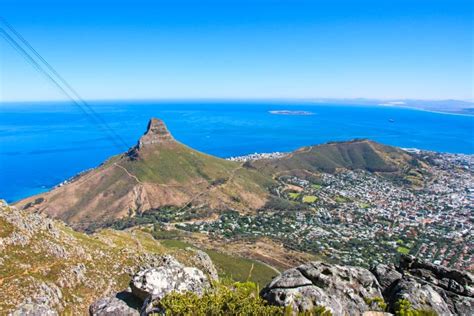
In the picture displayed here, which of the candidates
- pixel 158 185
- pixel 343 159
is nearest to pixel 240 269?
pixel 158 185

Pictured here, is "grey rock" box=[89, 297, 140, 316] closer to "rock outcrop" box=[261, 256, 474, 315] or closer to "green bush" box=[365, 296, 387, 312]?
"rock outcrop" box=[261, 256, 474, 315]

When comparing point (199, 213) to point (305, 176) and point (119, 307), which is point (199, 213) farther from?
point (119, 307)

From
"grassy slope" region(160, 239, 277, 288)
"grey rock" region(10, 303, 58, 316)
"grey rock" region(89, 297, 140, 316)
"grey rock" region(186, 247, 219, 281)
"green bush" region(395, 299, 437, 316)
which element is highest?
"grey rock" region(10, 303, 58, 316)

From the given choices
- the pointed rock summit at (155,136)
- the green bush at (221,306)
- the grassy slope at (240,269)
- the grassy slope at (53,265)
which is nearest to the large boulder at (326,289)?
the green bush at (221,306)

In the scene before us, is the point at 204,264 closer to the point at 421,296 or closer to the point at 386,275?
the point at 386,275

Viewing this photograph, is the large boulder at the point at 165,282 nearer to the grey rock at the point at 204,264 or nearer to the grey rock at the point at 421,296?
the grey rock at the point at 421,296

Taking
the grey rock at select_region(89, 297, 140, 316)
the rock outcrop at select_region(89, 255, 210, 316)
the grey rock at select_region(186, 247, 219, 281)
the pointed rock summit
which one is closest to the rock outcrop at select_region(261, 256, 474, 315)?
the rock outcrop at select_region(89, 255, 210, 316)
